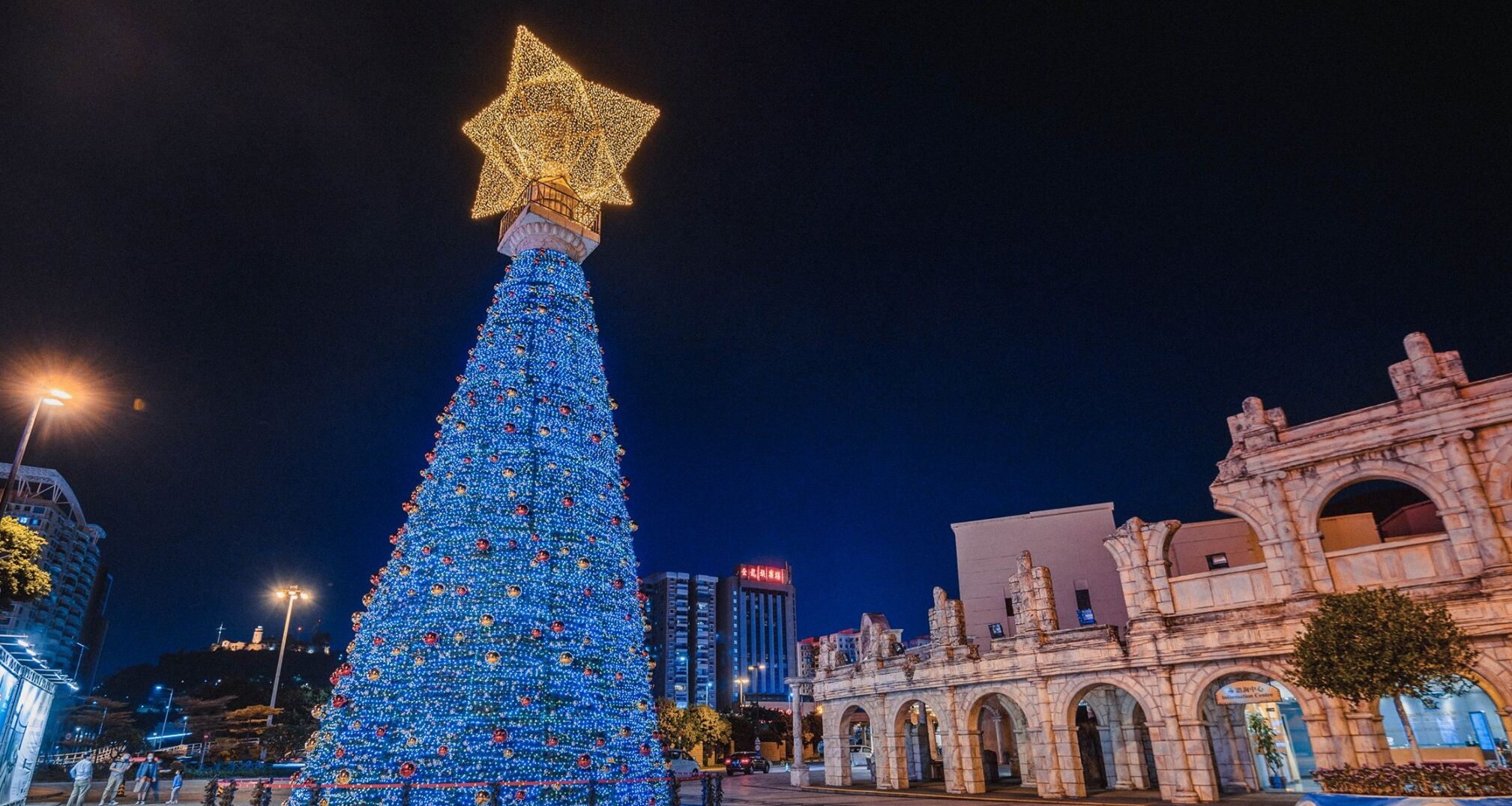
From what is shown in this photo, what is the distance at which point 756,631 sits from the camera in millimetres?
146750

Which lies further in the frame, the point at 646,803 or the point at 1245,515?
the point at 1245,515

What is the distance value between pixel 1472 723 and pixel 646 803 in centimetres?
2553

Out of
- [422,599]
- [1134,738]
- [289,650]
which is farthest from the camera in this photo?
[289,650]

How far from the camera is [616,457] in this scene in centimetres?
1730

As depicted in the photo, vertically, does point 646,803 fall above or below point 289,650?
below

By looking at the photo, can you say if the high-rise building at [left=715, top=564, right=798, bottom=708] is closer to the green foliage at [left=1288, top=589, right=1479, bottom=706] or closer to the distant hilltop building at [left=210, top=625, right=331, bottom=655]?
the distant hilltop building at [left=210, top=625, right=331, bottom=655]

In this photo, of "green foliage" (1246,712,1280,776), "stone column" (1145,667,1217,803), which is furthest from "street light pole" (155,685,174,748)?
"green foliage" (1246,712,1280,776)

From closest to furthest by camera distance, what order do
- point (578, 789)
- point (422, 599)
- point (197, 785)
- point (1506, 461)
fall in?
point (578, 789), point (422, 599), point (1506, 461), point (197, 785)

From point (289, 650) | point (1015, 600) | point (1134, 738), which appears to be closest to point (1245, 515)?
point (1015, 600)

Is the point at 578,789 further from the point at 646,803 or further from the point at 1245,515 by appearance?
the point at 1245,515

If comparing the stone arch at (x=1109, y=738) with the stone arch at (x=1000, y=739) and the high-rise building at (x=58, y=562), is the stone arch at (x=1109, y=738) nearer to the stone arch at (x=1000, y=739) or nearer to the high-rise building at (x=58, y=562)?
the stone arch at (x=1000, y=739)

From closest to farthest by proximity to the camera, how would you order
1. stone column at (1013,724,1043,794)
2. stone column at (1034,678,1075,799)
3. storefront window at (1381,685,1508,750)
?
storefront window at (1381,685,1508,750), stone column at (1034,678,1075,799), stone column at (1013,724,1043,794)

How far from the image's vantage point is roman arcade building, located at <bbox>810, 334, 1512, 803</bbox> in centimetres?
1706

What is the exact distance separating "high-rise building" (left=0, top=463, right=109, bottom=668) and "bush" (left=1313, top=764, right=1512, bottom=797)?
10462cm
